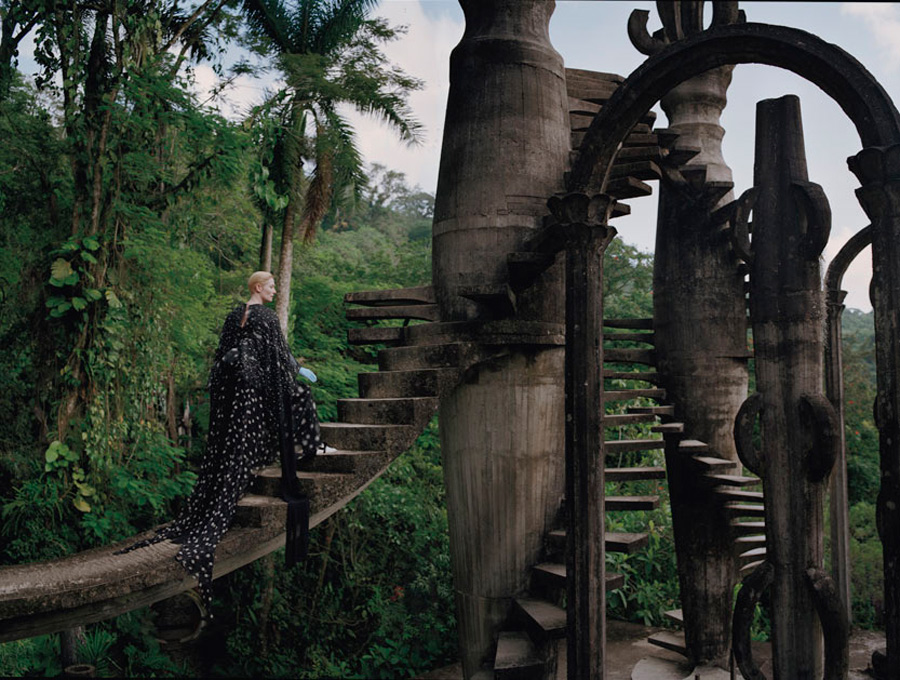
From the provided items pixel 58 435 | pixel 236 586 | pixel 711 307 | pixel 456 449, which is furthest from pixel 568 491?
pixel 236 586

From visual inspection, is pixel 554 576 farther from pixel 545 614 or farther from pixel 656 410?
pixel 656 410

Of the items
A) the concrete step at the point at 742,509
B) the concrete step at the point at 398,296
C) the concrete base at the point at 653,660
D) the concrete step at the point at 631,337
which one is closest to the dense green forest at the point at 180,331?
the concrete base at the point at 653,660

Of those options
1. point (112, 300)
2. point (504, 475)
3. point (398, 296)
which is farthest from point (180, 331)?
point (504, 475)

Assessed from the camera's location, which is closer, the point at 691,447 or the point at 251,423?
the point at 251,423

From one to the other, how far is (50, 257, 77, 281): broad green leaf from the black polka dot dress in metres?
3.69

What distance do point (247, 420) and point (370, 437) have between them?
2.66 feet

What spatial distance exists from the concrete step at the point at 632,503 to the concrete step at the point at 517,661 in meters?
1.16

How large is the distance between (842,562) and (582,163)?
16.5 feet

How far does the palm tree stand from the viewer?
12.6 metres

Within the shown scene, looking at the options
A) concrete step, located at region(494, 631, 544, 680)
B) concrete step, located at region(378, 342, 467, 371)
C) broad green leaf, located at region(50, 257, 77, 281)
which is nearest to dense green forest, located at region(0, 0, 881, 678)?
broad green leaf, located at region(50, 257, 77, 281)

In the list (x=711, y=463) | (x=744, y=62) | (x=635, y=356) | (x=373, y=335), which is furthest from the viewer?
(x=635, y=356)

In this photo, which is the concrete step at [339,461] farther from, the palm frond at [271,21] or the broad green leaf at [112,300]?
the palm frond at [271,21]

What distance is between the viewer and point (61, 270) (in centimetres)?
812

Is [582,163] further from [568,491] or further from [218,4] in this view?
[218,4]
